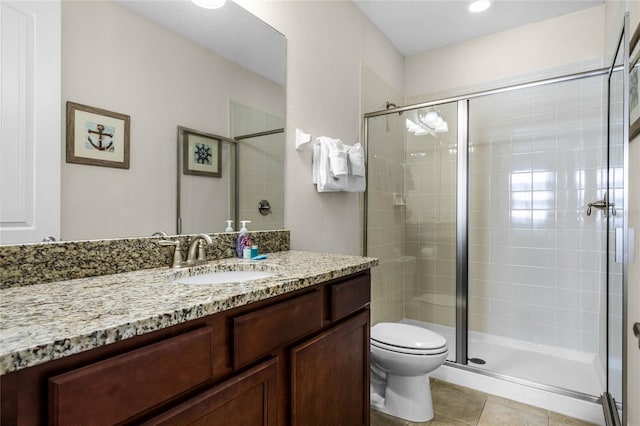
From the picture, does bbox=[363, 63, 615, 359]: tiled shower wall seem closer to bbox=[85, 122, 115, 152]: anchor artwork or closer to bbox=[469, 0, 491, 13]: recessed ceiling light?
bbox=[469, 0, 491, 13]: recessed ceiling light

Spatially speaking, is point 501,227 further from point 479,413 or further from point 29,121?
point 29,121

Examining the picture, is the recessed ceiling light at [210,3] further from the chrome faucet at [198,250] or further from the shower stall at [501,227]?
the shower stall at [501,227]

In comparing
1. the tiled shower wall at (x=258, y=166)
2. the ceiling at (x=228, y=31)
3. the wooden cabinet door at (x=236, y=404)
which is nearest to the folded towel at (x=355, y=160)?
the tiled shower wall at (x=258, y=166)

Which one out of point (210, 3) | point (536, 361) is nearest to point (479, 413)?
point (536, 361)

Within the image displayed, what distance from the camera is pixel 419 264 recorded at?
2.88 meters

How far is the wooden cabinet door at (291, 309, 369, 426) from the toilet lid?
1.34ft

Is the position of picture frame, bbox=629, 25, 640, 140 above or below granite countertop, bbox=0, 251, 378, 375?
above

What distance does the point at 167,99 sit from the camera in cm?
131

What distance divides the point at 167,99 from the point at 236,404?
1.08m

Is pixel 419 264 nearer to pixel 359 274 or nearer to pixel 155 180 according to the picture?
pixel 359 274

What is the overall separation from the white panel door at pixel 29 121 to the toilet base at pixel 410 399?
1724 mm

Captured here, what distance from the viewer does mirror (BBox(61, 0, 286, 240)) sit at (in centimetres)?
107

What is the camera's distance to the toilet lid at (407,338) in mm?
1796

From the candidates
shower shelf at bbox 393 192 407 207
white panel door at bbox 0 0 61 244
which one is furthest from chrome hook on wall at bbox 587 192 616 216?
white panel door at bbox 0 0 61 244
